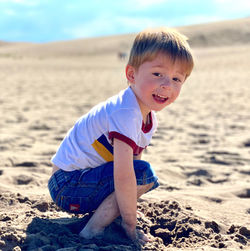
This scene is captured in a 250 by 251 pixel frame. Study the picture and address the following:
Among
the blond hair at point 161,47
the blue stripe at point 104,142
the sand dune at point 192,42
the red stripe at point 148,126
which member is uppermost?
the sand dune at point 192,42

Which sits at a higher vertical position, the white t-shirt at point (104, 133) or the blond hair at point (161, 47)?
the blond hair at point (161, 47)

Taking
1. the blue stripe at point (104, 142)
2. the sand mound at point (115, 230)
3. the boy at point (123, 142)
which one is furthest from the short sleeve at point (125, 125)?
the sand mound at point (115, 230)

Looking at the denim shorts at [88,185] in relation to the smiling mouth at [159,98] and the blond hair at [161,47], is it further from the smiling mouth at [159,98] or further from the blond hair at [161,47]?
the blond hair at [161,47]

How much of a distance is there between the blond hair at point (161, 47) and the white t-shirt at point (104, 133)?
206 mm

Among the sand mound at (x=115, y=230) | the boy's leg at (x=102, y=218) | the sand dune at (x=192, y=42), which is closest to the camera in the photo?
the sand mound at (x=115, y=230)

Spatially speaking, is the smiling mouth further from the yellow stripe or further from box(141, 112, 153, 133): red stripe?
the yellow stripe

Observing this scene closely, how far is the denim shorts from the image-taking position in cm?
224

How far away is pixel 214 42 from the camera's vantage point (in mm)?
42812

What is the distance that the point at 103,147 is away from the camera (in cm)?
226

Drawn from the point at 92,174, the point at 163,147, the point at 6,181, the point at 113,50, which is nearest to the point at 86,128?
the point at 92,174

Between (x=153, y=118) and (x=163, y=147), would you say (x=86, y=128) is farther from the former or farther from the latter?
(x=163, y=147)

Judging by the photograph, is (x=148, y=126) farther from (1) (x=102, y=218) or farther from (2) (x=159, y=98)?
(1) (x=102, y=218)

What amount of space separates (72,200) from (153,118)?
65 centimetres

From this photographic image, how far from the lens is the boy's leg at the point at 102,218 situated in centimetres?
218
